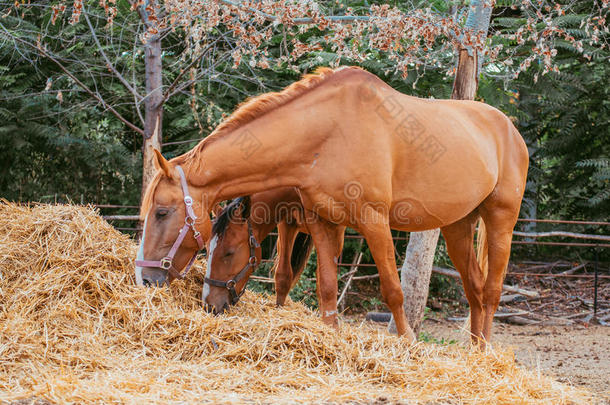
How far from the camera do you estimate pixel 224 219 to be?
13.6 feet

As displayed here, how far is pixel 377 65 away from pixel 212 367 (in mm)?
4893

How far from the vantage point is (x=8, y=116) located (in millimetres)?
7336

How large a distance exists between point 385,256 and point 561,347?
359 centimetres

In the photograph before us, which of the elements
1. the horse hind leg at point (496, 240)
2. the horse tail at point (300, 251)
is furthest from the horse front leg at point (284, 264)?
the horse hind leg at point (496, 240)

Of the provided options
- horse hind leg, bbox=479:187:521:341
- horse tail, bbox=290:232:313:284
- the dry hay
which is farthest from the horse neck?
horse hind leg, bbox=479:187:521:341

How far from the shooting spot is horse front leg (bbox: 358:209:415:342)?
3707mm

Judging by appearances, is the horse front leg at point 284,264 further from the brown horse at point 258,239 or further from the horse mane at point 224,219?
the horse mane at point 224,219

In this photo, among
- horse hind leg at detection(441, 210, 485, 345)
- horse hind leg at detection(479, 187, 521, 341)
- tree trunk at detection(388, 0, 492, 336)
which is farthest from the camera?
tree trunk at detection(388, 0, 492, 336)

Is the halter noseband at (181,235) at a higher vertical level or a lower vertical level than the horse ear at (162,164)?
lower

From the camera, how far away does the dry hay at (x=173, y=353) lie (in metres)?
2.71

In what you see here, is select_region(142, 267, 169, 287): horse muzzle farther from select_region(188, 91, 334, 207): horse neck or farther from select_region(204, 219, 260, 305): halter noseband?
select_region(188, 91, 334, 207): horse neck

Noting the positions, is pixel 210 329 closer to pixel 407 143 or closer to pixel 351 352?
pixel 351 352

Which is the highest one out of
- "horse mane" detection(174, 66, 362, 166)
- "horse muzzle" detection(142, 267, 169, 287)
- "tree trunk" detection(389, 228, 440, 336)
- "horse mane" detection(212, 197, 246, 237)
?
"horse mane" detection(174, 66, 362, 166)

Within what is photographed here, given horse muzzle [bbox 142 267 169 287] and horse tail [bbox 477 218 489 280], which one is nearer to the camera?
horse muzzle [bbox 142 267 169 287]
